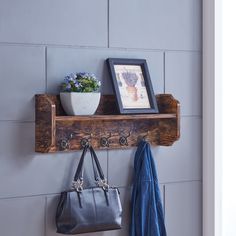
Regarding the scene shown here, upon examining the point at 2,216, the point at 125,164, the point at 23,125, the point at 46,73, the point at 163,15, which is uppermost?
the point at 163,15

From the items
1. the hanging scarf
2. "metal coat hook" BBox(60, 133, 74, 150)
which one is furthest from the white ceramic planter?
the hanging scarf

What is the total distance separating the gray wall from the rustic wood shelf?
45 millimetres

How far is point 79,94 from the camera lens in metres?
1.89

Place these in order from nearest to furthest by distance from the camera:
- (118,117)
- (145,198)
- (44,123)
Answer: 1. (44,123)
2. (118,117)
3. (145,198)

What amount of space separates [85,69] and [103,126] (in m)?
0.24

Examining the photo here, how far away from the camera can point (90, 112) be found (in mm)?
1940

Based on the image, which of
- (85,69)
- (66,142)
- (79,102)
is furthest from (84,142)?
(85,69)

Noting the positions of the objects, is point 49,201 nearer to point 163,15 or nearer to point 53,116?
point 53,116

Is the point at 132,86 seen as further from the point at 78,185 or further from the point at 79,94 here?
the point at 78,185

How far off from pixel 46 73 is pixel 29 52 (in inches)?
3.9

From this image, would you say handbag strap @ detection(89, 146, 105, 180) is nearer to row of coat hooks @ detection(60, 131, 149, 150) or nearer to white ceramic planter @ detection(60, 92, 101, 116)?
row of coat hooks @ detection(60, 131, 149, 150)

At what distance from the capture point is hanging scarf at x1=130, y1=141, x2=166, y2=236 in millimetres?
2078

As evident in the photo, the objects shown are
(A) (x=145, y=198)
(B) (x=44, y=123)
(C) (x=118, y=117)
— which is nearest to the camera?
(B) (x=44, y=123)
